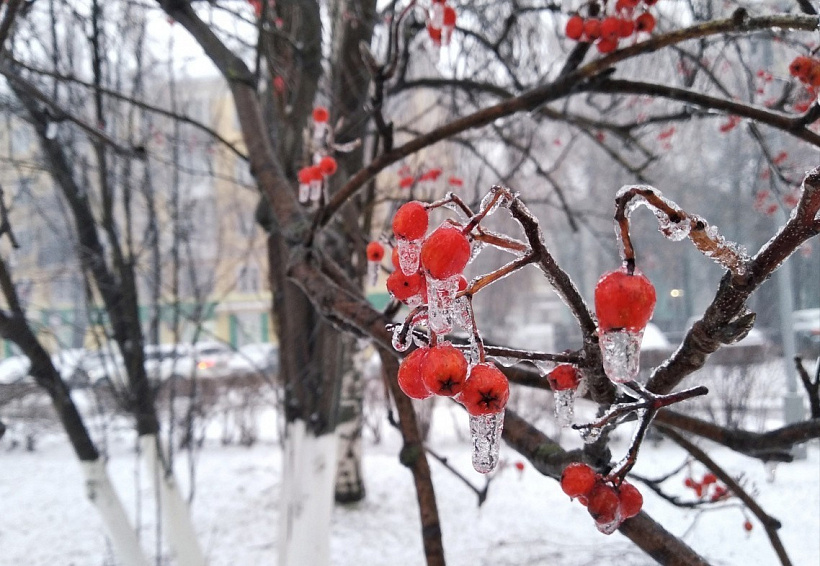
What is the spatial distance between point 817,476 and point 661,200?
8.93ft

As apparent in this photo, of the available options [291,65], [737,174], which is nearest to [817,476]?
[737,174]

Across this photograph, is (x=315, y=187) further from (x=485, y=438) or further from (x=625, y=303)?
(x=625, y=303)

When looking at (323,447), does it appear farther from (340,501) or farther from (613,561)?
(340,501)

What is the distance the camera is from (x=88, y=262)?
4.00 m

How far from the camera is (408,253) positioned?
816 millimetres

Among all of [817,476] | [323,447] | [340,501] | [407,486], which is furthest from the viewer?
[407,486]

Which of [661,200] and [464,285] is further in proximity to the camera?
[464,285]

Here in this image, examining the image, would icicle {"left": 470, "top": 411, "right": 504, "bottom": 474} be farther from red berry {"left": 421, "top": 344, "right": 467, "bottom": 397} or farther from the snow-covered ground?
the snow-covered ground

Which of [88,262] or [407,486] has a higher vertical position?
[88,262]

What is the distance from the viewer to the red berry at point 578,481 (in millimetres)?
912

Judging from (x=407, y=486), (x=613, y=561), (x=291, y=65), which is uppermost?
(x=291, y=65)

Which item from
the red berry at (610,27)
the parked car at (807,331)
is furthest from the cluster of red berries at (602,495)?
the parked car at (807,331)

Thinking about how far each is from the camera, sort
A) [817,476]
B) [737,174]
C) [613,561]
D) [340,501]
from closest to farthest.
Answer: [817,476]
[613,561]
[737,174]
[340,501]

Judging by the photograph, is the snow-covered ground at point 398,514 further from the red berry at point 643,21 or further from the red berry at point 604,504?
the red berry at point 643,21
